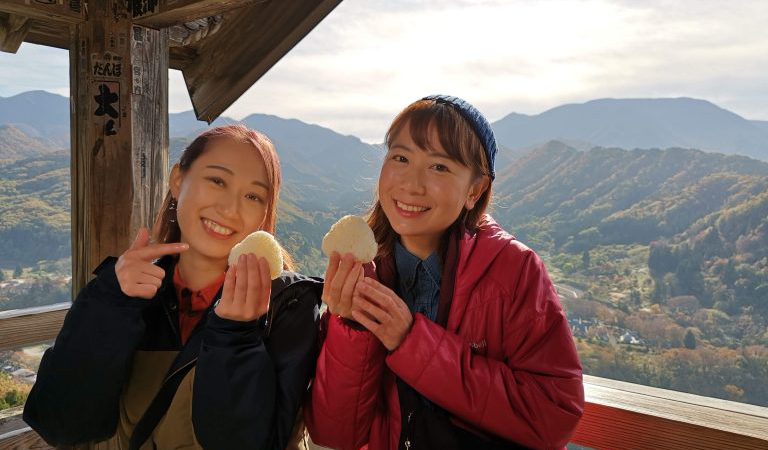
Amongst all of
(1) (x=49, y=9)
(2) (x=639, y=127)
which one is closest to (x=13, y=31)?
(1) (x=49, y=9)

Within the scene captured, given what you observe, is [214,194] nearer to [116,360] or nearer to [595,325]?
[116,360]

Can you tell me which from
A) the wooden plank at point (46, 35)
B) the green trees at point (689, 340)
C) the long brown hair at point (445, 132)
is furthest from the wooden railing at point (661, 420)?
the green trees at point (689, 340)

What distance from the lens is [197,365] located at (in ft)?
5.61

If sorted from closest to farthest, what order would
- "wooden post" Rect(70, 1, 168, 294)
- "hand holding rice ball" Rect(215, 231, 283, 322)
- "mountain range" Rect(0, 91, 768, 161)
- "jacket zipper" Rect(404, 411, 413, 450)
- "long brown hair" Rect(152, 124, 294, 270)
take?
"hand holding rice ball" Rect(215, 231, 283, 322) → "jacket zipper" Rect(404, 411, 413, 450) → "long brown hair" Rect(152, 124, 294, 270) → "wooden post" Rect(70, 1, 168, 294) → "mountain range" Rect(0, 91, 768, 161)

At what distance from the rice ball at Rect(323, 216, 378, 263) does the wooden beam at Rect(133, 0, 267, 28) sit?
1473 millimetres

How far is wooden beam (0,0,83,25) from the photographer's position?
8.68ft

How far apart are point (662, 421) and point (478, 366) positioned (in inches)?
26.7

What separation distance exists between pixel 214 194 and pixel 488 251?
1.02 m

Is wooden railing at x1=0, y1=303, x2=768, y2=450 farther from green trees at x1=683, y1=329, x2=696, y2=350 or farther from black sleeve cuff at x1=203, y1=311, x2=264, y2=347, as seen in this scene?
green trees at x1=683, y1=329, x2=696, y2=350

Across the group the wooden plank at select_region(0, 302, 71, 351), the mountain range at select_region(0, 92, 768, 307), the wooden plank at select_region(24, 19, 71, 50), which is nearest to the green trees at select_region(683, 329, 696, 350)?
the mountain range at select_region(0, 92, 768, 307)

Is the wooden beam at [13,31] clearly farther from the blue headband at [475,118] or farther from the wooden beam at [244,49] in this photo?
the blue headband at [475,118]

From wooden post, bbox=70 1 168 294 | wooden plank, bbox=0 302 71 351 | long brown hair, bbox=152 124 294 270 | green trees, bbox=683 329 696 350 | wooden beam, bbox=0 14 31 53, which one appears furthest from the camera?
green trees, bbox=683 329 696 350

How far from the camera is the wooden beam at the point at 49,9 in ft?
8.68

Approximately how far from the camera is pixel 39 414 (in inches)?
75.0
